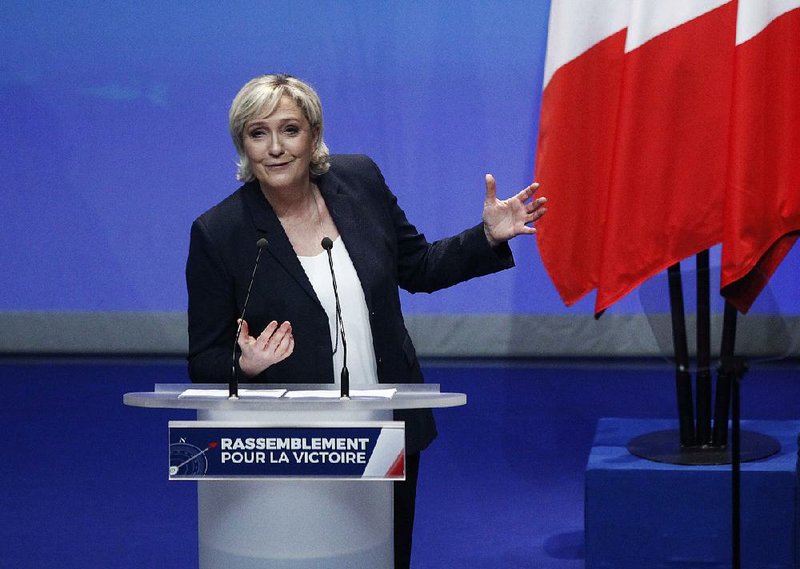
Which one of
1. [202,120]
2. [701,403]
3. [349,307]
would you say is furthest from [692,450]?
[202,120]

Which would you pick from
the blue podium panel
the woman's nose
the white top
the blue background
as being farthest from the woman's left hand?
the blue background

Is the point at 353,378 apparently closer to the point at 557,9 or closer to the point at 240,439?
the point at 240,439

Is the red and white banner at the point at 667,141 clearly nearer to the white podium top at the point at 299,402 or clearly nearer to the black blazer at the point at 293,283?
the black blazer at the point at 293,283

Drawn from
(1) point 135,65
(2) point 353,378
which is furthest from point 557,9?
(1) point 135,65

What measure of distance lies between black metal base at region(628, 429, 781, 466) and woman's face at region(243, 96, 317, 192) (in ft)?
4.72

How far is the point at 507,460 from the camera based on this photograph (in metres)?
5.18

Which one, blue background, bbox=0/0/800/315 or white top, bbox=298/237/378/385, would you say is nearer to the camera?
white top, bbox=298/237/378/385

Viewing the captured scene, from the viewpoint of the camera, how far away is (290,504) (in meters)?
2.12

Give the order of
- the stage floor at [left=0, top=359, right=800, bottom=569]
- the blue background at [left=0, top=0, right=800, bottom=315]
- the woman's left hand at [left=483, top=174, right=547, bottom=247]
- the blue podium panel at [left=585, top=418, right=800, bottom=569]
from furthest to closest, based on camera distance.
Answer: the blue background at [left=0, top=0, right=800, bottom=315], the stage floor at [left=0, top=359, right=800, bottom=569], the blue podium panel at [left=585, top=418, right=800, bottom=569], the woman's left hand at [left=483, top=174, right=547, bottom=247]

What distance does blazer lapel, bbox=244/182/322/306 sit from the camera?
2537 mm

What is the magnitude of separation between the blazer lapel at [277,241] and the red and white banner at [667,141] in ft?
4.44

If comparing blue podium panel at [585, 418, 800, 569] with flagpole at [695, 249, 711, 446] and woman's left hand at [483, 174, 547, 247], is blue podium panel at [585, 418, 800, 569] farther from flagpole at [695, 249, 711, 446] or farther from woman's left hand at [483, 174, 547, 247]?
woman's left hand at [483, 174, 547, 247]

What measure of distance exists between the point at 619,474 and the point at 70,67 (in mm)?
4836

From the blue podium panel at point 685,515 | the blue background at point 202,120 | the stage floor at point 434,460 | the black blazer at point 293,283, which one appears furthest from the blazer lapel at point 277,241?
the blue background at point 202,120
